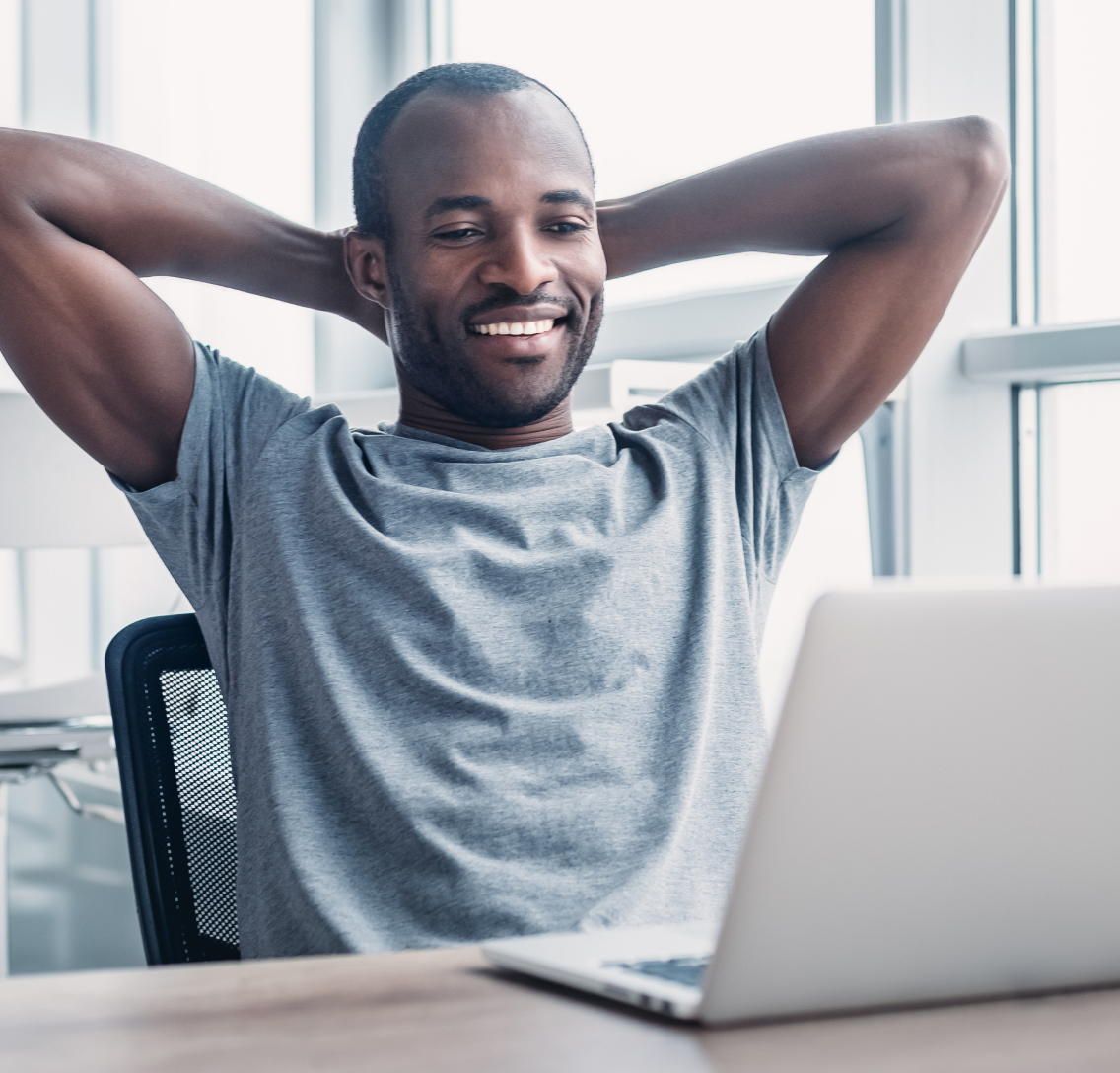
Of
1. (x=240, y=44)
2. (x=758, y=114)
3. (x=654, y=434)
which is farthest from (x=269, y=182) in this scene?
(x=654, y=434)

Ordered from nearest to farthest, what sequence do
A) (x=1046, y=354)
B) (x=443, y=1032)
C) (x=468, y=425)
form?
(x=443, y=1032)
(x=468, y=425)
(x=1046, y=354)

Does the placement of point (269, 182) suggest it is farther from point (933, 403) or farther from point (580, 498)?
point (580, 498)

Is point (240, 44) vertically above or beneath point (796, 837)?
above

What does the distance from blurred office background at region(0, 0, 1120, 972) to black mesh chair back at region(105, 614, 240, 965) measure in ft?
1.47

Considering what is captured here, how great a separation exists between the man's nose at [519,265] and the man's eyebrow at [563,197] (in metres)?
0.03

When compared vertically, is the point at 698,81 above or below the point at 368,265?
above

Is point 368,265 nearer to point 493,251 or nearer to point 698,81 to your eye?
point 493,251

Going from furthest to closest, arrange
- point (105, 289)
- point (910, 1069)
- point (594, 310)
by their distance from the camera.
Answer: point (594, 310) < point (105, 289) < point (910, 1069)

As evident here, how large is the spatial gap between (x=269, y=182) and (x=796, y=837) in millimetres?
2501

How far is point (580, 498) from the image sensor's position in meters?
1.13

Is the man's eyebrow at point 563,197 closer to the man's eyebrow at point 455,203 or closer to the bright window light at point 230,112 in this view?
the man's eyebrow at point 455,203

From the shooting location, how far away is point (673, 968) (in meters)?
0.52

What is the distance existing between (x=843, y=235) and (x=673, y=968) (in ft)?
3.20

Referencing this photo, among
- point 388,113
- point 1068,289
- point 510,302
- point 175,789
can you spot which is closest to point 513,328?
point 510,302
